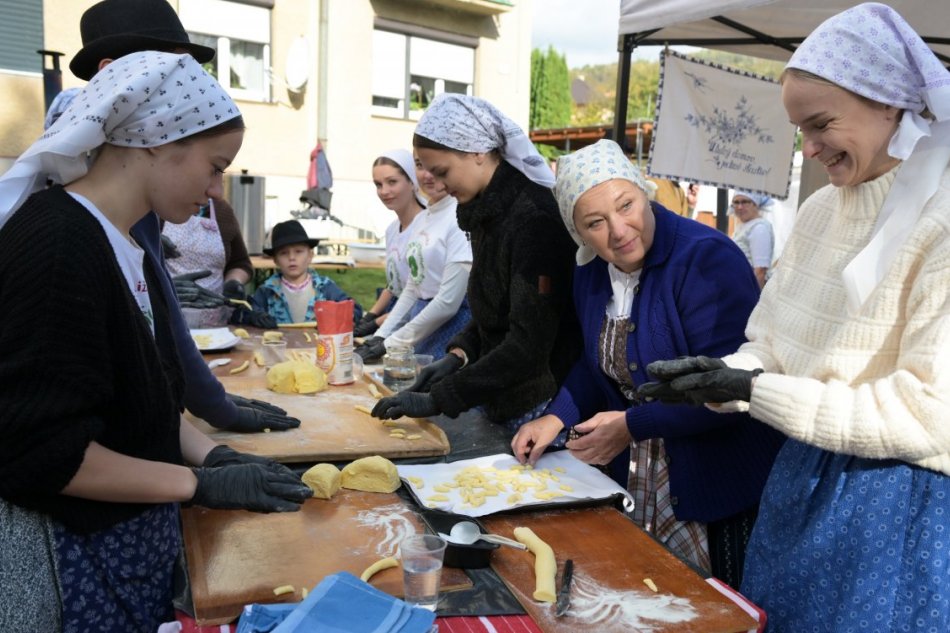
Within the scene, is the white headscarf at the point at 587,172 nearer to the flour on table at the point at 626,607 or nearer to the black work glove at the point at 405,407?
the black work glove at the point at 405,407

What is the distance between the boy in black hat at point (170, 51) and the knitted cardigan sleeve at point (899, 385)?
1.62 meters

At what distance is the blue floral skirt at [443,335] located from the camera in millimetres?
3650

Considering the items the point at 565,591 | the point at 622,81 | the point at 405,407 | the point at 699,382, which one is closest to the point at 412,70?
the point at 622,81

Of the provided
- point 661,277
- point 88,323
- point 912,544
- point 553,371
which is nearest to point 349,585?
point 88,323

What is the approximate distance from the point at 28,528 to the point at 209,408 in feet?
3.07

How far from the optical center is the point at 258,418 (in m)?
2.38

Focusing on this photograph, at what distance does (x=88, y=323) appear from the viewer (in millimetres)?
1311

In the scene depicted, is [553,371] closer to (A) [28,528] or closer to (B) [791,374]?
(B) [791,374]

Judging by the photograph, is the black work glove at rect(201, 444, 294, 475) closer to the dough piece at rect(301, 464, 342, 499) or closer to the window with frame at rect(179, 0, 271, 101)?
the dough piece at rect(301, 464, 342, 499)

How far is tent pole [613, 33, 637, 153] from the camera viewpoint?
4.40m

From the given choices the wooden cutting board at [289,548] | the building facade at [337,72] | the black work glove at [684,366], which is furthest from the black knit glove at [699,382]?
the building facade at [337,72]

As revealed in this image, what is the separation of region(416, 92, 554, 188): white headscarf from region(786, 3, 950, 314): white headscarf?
1258 millimetres

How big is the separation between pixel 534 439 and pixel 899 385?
43.5 inches

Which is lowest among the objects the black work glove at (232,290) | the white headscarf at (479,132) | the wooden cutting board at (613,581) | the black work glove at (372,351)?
the black work glove at (372,351)
